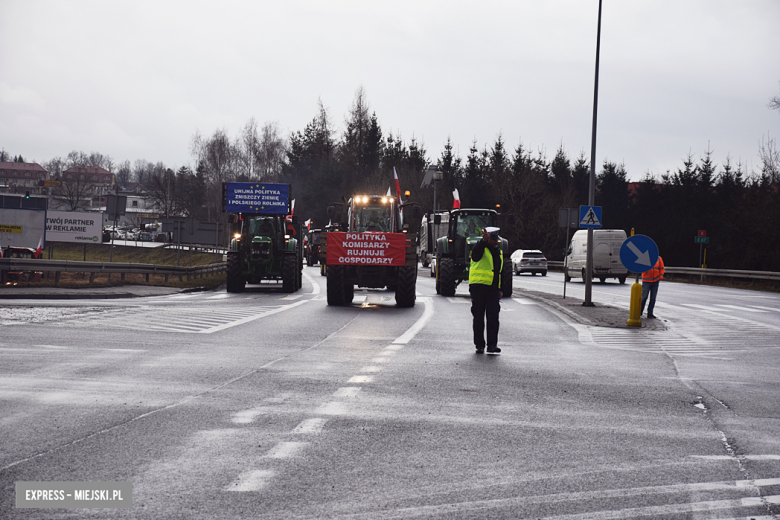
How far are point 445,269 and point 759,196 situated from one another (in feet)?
110

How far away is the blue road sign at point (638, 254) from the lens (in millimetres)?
17812

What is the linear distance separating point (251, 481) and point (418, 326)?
1203 cm

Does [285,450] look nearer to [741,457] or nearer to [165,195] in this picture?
[741,457]

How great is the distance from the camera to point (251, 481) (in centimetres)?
512

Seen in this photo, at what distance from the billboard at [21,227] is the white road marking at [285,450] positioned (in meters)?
33.7

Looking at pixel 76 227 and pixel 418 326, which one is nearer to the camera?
pixel 418 326

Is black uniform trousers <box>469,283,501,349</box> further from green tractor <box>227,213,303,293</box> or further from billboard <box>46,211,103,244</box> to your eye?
billboard <box>46,211,103,244</box>

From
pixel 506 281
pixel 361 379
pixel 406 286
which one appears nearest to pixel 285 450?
pixel 361 379

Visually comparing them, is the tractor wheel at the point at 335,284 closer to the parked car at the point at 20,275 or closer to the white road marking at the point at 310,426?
the parked car at the point at 20,275

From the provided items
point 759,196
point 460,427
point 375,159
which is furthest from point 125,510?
point 375,159

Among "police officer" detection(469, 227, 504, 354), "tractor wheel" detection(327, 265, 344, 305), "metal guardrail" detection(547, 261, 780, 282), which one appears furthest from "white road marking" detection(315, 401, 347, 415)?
"metal guardrail" detection(547, 261, 780, 282)

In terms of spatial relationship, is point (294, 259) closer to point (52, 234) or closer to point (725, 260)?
point (52, 234)

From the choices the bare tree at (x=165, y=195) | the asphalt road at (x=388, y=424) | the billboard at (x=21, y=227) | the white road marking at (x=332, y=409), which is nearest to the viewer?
the asphalt road at (x=388, y=424)

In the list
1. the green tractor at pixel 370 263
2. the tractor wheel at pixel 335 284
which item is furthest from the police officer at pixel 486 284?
the tractor wheel at pixel 335 284
